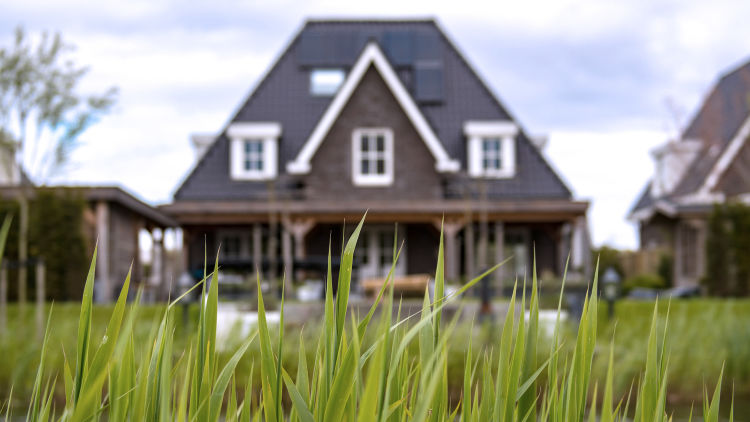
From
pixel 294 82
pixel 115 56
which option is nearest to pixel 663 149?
pixel 294 82

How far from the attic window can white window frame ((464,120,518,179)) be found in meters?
3.72

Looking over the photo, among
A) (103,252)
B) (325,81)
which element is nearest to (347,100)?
(325,81)

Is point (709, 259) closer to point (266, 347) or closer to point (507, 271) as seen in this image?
point (507, 271)

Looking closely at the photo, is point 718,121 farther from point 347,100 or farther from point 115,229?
point 115,229

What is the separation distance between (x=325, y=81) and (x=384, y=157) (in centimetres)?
300

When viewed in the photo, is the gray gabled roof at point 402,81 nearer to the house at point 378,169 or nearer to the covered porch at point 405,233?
the house at point 378,169

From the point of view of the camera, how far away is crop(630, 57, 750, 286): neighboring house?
23.0 metres

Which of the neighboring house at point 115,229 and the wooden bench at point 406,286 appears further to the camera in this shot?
the neighboring house at point 115,229

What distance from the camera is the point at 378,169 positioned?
20.5 meters

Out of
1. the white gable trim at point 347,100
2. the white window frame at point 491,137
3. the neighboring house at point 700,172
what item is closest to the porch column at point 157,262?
the white gable trim at point 347,100

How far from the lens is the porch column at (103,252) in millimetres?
15930

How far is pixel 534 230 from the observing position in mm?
21719

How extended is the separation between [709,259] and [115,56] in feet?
41.9

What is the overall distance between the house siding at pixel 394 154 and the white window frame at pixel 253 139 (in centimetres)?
108
